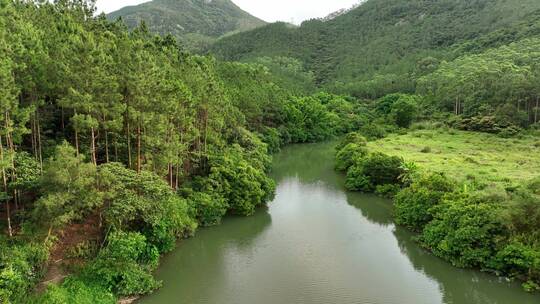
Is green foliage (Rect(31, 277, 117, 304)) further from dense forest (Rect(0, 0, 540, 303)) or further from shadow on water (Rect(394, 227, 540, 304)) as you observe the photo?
shadow on water (Rect(394, 227, 540, 304))

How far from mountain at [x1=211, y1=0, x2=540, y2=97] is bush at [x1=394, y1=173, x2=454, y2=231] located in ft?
326

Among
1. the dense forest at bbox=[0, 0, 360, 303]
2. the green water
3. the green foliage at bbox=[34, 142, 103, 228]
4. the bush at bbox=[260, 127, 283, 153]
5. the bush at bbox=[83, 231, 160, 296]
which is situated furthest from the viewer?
the bush at bbox=[260, 127, 283, 153]

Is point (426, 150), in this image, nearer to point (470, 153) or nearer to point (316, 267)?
point (470, 153)

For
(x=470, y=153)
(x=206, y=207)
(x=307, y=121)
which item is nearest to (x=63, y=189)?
(x=206, y=207)

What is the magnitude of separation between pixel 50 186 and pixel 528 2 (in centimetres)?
17866

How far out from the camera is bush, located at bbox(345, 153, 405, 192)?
4588 centimetres

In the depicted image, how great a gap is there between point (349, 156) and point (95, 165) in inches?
1501

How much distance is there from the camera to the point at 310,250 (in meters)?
32.2

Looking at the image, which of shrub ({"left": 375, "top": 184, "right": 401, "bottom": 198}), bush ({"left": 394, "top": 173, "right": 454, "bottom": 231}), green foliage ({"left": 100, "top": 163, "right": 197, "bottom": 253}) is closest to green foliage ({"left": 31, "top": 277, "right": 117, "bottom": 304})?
green foliage ({"left": 100, "top": 163, "right": 197, "bottom": 253})

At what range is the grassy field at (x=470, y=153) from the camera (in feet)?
137

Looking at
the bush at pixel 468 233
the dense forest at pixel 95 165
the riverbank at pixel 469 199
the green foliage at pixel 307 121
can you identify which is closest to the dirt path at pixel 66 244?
the dense forest at pixel 95 165

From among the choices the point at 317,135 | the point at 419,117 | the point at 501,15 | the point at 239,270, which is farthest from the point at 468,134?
the point at 501,15

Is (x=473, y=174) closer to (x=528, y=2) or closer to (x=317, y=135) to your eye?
(x=317, y=135)

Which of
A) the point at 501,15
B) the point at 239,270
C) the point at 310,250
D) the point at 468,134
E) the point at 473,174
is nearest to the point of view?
the point at 239,270
